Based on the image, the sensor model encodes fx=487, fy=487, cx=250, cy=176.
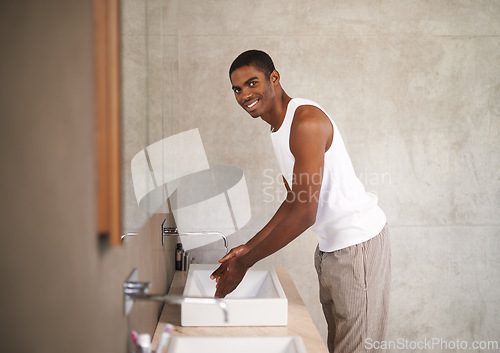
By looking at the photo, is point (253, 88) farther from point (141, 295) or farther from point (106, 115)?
point (106, 115)

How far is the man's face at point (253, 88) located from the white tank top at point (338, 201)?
0.13 metres

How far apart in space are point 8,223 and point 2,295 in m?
0.07

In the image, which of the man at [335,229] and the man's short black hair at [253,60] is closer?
the man at [335,229]

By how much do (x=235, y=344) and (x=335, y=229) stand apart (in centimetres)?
74

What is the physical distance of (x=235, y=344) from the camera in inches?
48.1

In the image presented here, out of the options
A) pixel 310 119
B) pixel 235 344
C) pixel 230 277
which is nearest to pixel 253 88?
pixel 310 119

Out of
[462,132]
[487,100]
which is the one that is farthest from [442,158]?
[487,100]

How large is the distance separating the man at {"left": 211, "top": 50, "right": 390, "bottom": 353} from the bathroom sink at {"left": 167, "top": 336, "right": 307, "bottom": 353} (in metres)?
0.44

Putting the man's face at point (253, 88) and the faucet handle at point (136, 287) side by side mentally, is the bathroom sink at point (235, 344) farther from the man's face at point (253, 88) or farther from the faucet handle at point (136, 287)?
the man's face at point (253, 88)

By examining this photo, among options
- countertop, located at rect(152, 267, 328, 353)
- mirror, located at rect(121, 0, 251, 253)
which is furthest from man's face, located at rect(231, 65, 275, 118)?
countertop, located at rect(152, 267, 328, 353)

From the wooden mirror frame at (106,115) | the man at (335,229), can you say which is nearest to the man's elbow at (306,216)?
the man at (335,229)

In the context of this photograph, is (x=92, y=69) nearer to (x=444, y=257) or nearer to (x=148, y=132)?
(x=148, y=132)

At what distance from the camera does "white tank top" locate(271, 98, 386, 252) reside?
5.90 ft

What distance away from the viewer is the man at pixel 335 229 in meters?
1.70
